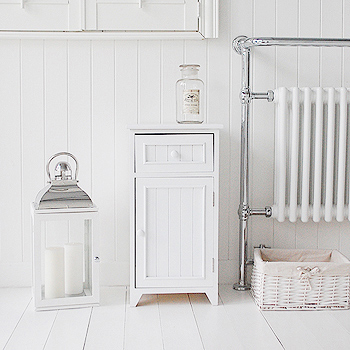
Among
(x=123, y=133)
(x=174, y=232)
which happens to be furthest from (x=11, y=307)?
(x=123, y=133)

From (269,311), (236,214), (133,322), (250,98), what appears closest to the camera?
(133,322)

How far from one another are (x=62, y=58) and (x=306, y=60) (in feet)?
3.19

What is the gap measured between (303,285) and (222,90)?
0.82m

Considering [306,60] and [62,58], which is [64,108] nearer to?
[62,58]

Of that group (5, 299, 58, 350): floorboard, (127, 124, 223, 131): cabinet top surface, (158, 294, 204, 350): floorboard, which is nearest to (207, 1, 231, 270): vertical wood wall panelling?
(127, 124, 223, 131): cabinet top surface

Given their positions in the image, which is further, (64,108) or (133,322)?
(64,108)

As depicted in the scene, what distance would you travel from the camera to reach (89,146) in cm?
222

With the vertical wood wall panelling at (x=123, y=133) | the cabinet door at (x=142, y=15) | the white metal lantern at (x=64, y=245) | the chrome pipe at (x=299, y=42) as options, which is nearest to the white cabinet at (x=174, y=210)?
the white metal lantern at (x=64, y=245)

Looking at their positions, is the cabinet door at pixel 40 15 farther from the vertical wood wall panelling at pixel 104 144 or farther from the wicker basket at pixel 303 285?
the wicker basket at pixel 303 285

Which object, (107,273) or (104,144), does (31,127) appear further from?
(107,273)

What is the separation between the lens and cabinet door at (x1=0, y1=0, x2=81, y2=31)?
2.13m

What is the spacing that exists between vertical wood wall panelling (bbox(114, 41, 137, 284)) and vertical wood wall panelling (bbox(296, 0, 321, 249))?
67cm

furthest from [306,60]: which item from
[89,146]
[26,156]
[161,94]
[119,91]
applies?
[26,156]

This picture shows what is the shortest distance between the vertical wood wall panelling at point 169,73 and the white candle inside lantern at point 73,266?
624 millimetres
